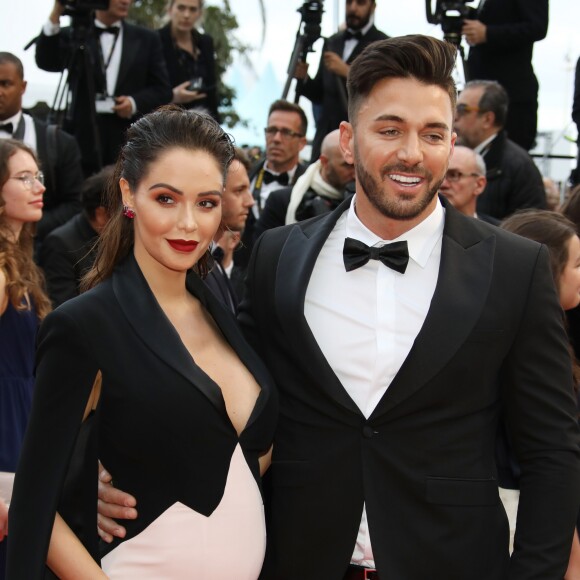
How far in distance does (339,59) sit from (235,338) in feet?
12.7

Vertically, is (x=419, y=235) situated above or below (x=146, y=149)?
below

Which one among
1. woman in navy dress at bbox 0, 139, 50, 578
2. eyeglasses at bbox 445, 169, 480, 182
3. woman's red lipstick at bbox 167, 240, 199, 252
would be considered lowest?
woman in navy dress at bbox 0, 139, 50, 578

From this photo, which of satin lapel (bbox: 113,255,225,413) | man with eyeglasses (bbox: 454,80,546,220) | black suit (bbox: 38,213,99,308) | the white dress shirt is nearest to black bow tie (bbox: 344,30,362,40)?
man with eyeglasses (bbox: 454,80,546,220)

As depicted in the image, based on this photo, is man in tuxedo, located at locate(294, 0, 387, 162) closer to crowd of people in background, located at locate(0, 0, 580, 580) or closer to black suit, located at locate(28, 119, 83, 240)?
black suit, located at locate(28, 119, 83, 240)

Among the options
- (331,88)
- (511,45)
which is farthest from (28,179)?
(511,45)

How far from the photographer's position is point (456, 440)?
7.59ft

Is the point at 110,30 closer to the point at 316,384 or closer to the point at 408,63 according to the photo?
the point at 408,63

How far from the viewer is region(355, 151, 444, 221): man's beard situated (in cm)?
240

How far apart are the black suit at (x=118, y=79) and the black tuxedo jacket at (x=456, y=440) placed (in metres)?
3.89

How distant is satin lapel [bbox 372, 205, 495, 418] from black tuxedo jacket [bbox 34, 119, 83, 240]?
358 cm

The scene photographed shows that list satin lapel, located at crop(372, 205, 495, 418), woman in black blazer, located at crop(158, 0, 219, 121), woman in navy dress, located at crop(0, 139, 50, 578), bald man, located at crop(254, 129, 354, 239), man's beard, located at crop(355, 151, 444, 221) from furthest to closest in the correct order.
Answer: woman in black blazer, located at crop(158, 0, 219, 121)
bald man, located at crop(254, 129, 354, 239)
woman in navy dress, located at crop(0, 139, 50, 578)
man's beard, located at crop(355, 151, 444, 221)
satin lapel, located at crop(372, 205, 495, 418)

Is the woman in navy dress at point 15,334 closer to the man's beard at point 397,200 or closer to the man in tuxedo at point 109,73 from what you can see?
the man's beard at point 397,200

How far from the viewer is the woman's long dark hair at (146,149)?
2.38 meters

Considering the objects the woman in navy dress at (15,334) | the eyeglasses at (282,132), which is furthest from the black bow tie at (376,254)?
the eyeglasses at (282,132)
